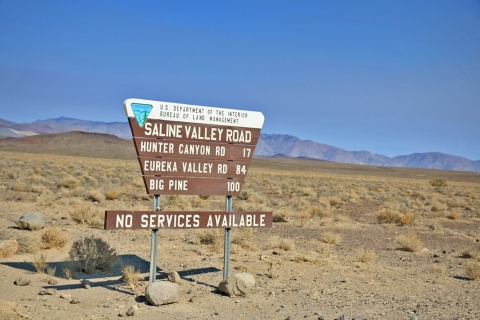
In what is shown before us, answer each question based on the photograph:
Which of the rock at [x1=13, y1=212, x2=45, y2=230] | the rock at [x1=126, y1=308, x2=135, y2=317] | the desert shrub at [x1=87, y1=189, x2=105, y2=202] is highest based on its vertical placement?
the desert shrub at [x1=87, y1=189, x2=105, y2=202]

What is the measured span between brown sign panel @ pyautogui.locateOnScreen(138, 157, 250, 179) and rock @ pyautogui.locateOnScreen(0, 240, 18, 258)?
12.5ft

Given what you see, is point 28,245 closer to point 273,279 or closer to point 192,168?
point 192,168

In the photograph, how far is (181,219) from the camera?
843 centimetres

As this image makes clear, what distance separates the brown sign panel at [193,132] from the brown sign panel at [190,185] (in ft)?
2.39

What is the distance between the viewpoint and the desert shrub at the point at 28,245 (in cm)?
1034

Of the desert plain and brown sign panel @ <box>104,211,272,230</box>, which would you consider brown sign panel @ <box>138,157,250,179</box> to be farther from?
the desert plain

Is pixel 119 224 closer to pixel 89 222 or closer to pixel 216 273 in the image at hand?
pixel 216 273

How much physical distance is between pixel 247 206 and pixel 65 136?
167m

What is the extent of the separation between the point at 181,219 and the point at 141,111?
6.51 feet

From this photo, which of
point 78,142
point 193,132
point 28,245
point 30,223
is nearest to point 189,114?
point 193,132

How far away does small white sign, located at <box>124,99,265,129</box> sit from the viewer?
8133mm

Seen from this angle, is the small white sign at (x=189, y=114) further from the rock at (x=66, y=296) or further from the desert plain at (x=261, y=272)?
the rock at (x=66, y=296)

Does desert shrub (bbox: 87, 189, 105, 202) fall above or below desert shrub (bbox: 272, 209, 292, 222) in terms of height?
above

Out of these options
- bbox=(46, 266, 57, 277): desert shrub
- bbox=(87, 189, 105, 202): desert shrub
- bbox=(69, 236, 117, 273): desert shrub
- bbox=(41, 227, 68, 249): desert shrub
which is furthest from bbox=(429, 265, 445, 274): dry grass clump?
bbox=(87, 189, 105, 202): desert shrub
